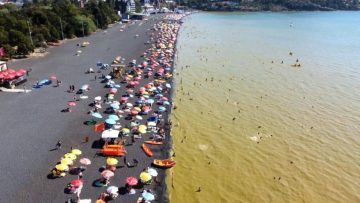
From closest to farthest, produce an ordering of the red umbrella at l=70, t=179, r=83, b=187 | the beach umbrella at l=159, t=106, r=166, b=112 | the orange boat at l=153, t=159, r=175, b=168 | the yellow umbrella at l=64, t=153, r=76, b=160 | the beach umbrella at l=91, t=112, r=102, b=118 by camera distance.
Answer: the red umbrella at l=70, t=179, r=83, b=187 < the yellow umbrella at l=64, t=153, r=76, b=160 < the orange boat at l=153, t=159, r=175, b=168 < the beach umbrella at l=91, t=112, r=102, b=118 < the beach umbrella at l=159, t=106, r=166, b=112

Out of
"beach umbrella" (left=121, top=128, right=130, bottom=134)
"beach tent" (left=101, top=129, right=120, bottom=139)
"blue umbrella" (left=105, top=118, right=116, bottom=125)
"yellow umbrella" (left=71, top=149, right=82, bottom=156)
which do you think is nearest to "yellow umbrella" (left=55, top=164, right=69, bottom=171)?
"yellow umbrella" (left=71, top=149, right=82, bottom=156)

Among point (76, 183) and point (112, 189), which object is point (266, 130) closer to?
point (112, 189)

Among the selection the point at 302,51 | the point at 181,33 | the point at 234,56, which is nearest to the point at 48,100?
the point at 234,56

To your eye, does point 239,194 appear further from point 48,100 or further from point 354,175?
point 48,100

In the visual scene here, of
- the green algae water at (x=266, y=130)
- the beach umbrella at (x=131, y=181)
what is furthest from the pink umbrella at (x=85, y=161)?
the green algae water at (x=266, y=130)

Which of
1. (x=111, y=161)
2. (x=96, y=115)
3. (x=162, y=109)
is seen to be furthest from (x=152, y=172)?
(x=162, y=109)

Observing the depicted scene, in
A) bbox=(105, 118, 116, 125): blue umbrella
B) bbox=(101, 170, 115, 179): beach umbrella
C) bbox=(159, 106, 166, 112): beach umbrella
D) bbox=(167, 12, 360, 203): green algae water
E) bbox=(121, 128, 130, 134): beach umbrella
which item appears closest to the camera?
bbox=(101, 170, 115, 179): beach umbrella

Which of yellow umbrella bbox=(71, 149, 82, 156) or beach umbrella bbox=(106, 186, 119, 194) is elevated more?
yellow umbrella bbox=(71, 149, 82, 156)

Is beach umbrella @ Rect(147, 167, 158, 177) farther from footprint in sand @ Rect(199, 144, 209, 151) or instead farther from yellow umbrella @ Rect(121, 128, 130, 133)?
yellow umbrella @ Rect(121, 128, 130, 133)

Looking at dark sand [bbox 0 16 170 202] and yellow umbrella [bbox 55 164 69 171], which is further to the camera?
yellow umbrella [bbox 55 164 69 171]
